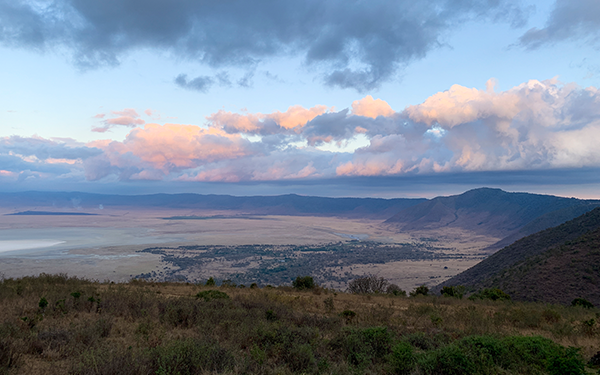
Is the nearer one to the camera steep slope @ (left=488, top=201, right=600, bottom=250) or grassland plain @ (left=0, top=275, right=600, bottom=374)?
grassland plain @ (left=0, top=275, right=600, bottom=374)

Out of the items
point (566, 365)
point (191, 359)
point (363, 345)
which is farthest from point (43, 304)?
point (566, 365)

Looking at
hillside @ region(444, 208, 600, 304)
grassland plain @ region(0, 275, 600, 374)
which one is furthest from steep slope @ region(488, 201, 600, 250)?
grassland plain @ region(0, 275, 600, 374)

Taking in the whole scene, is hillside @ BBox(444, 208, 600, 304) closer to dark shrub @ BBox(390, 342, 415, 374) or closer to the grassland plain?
the grassland plain

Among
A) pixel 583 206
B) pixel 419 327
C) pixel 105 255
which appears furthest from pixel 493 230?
pixel 419 327

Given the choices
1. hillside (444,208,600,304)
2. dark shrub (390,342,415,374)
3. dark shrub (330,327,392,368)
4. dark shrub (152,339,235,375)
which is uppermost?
dark shrub (152,339,235,375)

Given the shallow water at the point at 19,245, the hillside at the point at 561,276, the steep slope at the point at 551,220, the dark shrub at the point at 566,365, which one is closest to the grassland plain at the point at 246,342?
the dark shrub at the point at 566,365

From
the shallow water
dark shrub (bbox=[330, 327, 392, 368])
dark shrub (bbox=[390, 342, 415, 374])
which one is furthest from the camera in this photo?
the shallow water

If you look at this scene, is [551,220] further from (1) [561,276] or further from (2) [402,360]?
(2) [402,360]

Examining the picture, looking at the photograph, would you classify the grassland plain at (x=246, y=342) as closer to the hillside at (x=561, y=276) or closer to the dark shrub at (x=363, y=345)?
the dark shrub at (x=363, y=345)

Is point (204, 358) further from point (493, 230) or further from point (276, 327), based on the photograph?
point (493, 230)
